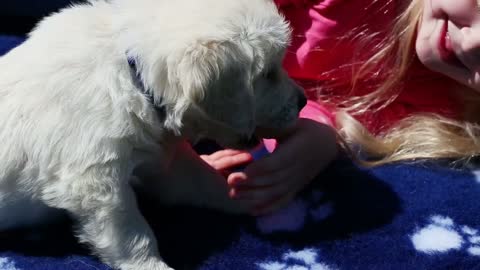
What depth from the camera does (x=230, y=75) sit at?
2115 mm

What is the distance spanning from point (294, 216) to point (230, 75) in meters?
0.79

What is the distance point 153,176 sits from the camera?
2.61 metres

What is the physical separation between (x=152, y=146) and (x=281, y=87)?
474mm


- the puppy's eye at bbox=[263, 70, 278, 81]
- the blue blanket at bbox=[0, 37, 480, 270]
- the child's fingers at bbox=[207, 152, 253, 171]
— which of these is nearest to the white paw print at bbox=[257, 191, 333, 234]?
the blue blanket at bbox=[0, 37, 480, 270]

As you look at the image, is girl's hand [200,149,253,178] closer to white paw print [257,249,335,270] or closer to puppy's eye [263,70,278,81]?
white paw print [257,249,335,270]

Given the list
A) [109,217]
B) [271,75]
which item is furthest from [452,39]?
[109,217]

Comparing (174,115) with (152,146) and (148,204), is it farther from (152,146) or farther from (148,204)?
(148,204)

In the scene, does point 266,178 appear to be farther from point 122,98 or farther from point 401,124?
point 401,124

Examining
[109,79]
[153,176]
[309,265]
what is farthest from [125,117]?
[309,265]

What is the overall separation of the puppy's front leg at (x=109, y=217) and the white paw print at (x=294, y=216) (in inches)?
18.4

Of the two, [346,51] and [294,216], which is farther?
[346,51]

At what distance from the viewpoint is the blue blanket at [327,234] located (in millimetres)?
2463

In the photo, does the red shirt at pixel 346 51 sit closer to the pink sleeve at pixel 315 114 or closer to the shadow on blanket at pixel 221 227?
the pink sleeve at pixel 315 114

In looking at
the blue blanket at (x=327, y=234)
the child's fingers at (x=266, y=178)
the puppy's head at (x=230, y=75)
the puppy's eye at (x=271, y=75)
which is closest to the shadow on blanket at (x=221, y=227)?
the blue blanket at (x=327, y=234)
